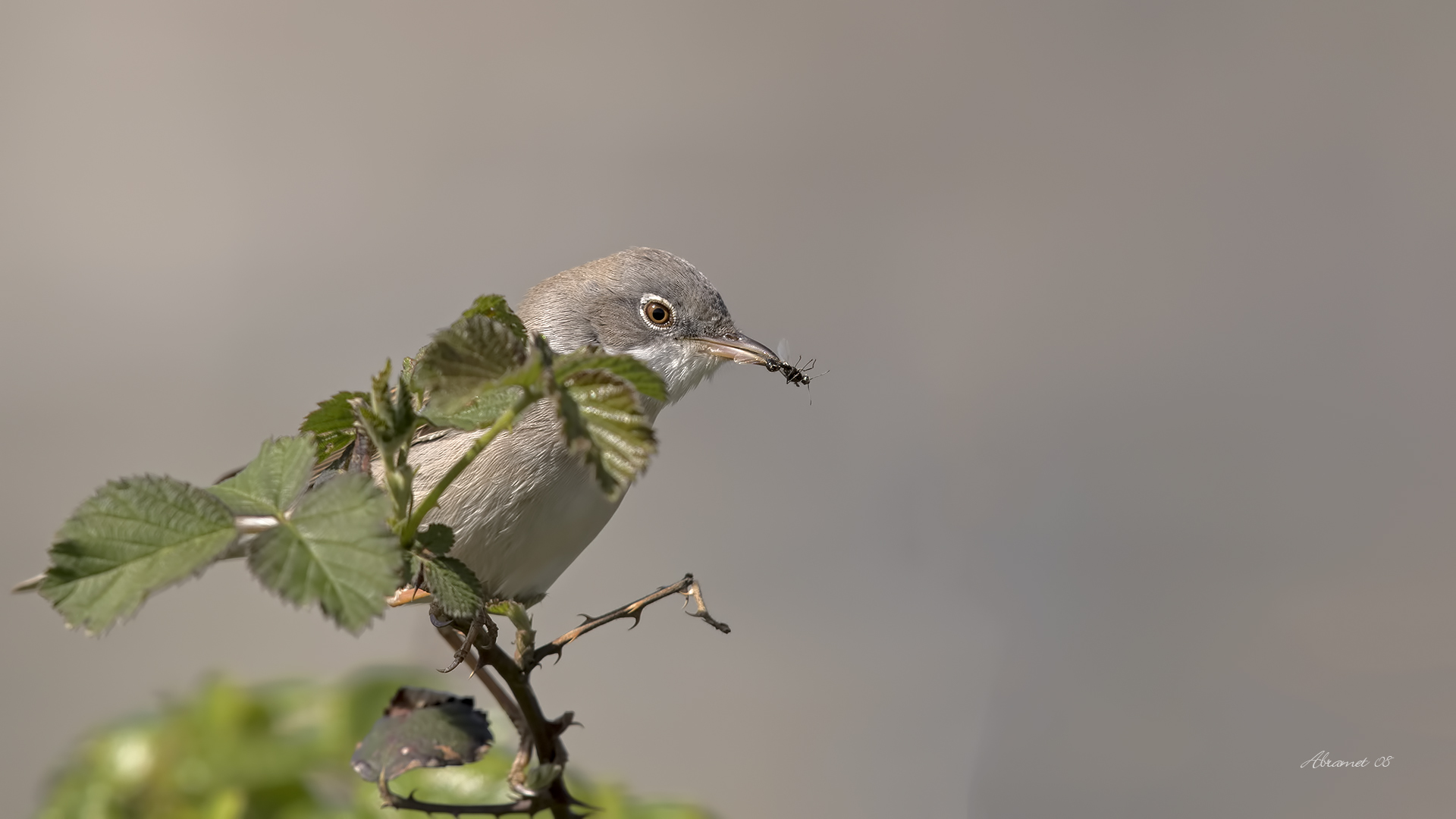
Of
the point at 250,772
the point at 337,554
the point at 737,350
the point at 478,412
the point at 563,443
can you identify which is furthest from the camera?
the point at 737,350

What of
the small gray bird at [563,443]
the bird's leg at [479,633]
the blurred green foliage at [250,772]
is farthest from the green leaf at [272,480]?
the blurred green foliage at [250,772]

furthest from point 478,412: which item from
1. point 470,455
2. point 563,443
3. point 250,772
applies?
point 250,772

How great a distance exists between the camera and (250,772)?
1.76m

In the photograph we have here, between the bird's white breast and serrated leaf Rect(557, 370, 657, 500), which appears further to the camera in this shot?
the bird's white breast

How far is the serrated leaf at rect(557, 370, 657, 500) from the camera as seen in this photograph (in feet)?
2.25

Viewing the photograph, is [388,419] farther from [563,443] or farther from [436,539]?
[563,443]

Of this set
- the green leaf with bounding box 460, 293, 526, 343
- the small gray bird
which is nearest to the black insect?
the small gray bird

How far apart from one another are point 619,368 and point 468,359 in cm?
10

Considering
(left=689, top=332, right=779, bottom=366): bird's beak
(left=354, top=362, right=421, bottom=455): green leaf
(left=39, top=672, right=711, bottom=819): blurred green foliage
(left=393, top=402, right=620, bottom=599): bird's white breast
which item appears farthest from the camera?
(left=689, top=332, right=779, bottom=366): bird's beak

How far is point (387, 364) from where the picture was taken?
79 centimetres

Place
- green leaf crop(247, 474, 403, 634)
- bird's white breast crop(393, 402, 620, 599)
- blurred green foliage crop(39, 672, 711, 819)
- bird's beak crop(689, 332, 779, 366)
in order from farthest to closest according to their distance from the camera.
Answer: bird's beak crop(689, 332, 779, 366), blurred green foliage crop(39, 672, 711, 819), bird's white breast crop(393, 402, 620, 599), green leaf crop(247, 474, 403, 634)

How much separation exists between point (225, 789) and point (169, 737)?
0.22 metres

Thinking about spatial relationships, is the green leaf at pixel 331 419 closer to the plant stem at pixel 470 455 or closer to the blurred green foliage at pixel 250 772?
the plant stem at pixel 470 455

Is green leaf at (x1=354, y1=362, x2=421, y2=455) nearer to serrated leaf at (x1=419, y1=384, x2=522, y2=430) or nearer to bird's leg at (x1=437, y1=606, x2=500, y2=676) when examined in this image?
serrated leaf at (x1=419, y1=384, x2=522, y2=430)
